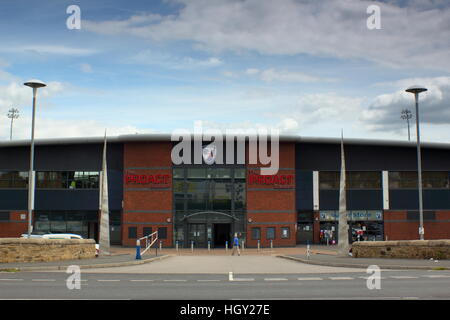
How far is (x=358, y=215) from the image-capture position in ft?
159

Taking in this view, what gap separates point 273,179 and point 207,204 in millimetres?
5893

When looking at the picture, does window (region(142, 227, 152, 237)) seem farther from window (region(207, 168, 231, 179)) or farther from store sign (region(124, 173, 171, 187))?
window (region(207, 168, 231, 179))

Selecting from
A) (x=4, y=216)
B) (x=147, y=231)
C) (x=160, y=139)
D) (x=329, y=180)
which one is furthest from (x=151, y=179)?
(x=329, y=180)

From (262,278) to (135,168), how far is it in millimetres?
25849

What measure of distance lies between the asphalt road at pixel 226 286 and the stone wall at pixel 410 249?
5.69m

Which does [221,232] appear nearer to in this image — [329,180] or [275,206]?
[275,206]

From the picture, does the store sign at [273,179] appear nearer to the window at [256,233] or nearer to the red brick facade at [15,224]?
the window at [256,233]

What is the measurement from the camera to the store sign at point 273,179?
45094 mm

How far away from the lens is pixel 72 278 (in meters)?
20.2

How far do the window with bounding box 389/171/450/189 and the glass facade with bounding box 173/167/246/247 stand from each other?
14057 millimetres

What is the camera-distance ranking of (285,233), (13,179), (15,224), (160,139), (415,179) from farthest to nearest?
1. (415,179)
2. (13,179)
3. (15,224)
4. (285,233)
5. (160,139)

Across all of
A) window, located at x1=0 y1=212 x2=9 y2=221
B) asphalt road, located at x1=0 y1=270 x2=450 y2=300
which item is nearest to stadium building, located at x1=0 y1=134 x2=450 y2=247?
window, located at x1=0 y1=212 x2=9 y2=221
